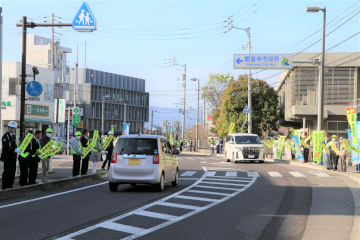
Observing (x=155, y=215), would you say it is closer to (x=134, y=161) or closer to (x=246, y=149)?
(x=134, y=161)

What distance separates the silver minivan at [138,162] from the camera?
13.2 meters

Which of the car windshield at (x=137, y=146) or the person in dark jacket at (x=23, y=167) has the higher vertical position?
the car windshield at (x=137, y=146)

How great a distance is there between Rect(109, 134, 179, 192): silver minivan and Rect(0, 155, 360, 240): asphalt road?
0.44m

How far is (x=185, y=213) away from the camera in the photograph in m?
9.45

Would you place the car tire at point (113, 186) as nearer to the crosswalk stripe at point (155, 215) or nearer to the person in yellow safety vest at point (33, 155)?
the person in yellow safety vest at point (33, 155)

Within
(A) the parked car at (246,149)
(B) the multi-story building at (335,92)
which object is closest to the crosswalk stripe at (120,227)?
(A) the parked car at (246,149)

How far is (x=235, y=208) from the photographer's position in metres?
10.2

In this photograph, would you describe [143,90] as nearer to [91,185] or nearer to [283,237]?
[91,185]

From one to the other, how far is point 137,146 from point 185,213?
4418mm

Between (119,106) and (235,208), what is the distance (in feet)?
301

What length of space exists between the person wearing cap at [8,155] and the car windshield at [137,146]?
2.94 m

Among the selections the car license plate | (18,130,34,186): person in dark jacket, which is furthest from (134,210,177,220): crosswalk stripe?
(18,130,34,186): person in dark jacket

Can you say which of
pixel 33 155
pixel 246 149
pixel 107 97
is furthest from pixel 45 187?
pixel 107 97

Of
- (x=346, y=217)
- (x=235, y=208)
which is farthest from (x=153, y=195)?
(x=346, y=217)
